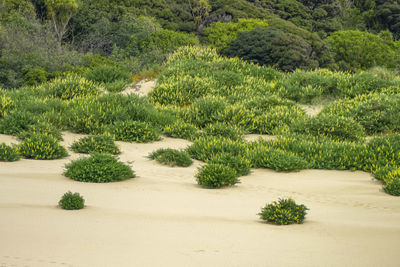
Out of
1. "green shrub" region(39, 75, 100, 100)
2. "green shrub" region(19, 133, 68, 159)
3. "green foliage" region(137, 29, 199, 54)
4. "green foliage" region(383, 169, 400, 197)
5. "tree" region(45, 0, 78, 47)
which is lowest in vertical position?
"green foliage" region(383, 169, 400, 197)

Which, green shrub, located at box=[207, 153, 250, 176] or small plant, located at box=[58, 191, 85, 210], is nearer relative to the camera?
small plant, located at box=[58, 191, 85, 210]

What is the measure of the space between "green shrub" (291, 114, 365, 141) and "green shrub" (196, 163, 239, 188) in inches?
180

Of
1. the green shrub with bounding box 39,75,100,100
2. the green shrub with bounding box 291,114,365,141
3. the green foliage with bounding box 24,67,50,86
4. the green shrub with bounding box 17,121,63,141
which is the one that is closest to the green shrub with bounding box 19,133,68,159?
the green shrub with bounding box 17,121,63,141

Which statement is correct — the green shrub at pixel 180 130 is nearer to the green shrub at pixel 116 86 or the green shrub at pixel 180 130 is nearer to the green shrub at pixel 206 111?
the green shrub at pixel 206 111

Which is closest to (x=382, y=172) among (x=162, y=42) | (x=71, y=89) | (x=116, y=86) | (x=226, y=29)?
(x=71, y=89)

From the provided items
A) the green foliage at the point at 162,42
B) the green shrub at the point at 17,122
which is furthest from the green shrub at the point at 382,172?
the green foliage at the point at 162,42

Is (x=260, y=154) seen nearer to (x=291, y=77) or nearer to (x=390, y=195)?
(x=390, y=195)

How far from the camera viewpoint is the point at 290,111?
13.8 meters

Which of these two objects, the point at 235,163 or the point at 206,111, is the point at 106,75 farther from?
the point at 235,163

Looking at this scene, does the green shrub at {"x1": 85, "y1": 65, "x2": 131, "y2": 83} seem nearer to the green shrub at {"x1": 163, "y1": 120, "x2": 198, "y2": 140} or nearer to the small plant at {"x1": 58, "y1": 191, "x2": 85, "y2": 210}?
the green shrub at {"x1": 163, "y1": 120, "x2": 198, "y2": 140}

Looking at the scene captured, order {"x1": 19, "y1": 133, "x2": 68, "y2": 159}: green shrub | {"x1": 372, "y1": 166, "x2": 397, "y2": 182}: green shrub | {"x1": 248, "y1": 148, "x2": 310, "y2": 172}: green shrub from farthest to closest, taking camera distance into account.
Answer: {"x1": 248, "y1": 148, "x2": 310, "y2": 172}: green shrub → {"x1": 19, "y1": 133, "x2": 68, "y2": 159}: green shrub → {"x1": 372, "y1": 166, "x2": 397, "y2": 182}: green shrub

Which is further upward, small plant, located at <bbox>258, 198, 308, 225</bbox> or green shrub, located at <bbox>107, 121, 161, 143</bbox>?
green shrub, located at <bbox>107, 121, 161, 143</bbox>

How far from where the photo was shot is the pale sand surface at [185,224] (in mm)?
3881

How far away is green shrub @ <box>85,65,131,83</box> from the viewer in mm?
17531
